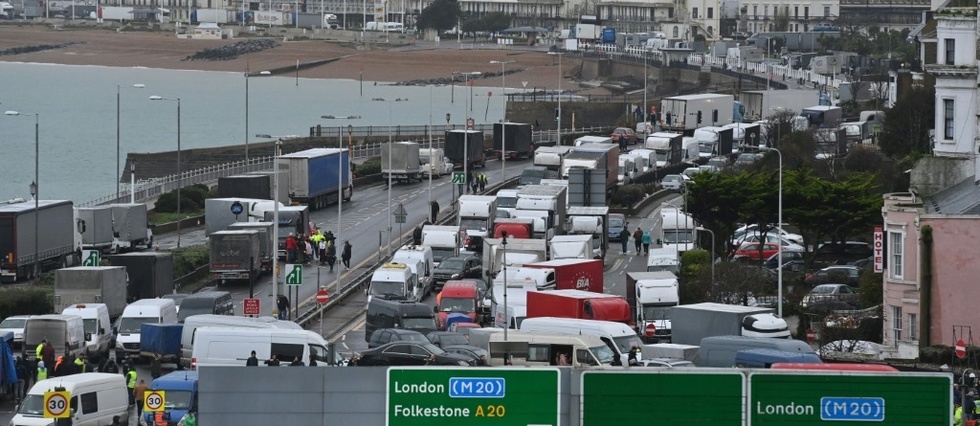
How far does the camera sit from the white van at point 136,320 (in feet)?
137

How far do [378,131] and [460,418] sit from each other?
95.2 metres

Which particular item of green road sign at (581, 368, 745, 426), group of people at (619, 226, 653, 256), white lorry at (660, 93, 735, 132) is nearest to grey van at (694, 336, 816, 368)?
green road sign at (581, 368, 745, 426)

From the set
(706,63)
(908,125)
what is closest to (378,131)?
(908,125)

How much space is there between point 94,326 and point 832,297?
17.8 metres

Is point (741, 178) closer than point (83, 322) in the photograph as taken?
No

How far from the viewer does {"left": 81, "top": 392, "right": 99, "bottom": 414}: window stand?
32.0 metres

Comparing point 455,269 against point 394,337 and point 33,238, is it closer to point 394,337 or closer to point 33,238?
point 33,238

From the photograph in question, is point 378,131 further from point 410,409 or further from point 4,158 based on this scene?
point 410,409

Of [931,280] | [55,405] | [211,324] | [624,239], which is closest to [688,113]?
[624,239]

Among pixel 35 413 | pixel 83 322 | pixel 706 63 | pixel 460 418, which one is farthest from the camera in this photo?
pixel 706 63

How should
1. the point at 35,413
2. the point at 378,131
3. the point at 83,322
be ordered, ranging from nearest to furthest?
the point at 35,413
the point at 83,322
the point at 378,131

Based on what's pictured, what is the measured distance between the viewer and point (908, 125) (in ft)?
262

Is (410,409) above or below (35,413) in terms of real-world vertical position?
above

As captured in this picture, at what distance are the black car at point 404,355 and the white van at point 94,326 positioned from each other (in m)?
7.60
